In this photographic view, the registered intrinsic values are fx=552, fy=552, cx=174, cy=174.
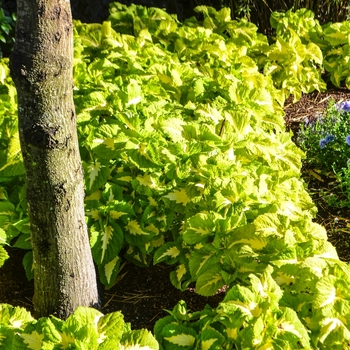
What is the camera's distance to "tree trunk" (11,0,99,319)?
164 centimetres

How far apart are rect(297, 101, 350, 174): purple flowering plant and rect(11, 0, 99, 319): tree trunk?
6.53ft

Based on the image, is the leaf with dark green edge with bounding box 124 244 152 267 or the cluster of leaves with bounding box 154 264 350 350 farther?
the leaf with dark green edge with bounding box 124 244 152 267

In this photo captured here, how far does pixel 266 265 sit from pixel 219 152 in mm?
726

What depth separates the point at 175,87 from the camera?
3.31 meters

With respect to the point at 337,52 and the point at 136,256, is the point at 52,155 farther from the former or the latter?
the point at 337,52

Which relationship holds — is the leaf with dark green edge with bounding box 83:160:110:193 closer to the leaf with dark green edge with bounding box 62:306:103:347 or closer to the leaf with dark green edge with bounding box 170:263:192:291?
the leaf with dark green edge with bounding box 170:263:192:291

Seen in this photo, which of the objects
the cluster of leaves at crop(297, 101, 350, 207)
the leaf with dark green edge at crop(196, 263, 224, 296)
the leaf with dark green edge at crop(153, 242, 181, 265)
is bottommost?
the leaf with dark green edge at crop(196, 263, 224, 296)

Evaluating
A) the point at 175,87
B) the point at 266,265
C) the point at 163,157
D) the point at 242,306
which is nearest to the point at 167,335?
the point at 242,306

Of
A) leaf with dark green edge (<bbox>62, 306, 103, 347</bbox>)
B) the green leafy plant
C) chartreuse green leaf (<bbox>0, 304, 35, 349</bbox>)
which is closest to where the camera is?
leaf with dark green edge (<bbox>62, 306, 103, 347</bbox>)

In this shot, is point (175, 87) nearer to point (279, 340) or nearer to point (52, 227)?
point (52, 227)

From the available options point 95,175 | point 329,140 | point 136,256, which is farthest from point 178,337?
point 329,140

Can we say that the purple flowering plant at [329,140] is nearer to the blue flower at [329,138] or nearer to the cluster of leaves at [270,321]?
the blue flower at [329,138]

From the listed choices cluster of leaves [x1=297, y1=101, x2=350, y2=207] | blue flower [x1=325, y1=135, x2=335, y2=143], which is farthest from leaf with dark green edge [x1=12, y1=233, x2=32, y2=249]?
blue flower [x1=325, y1=135, x2=335, y2=143]

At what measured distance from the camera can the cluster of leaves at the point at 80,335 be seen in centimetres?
159
